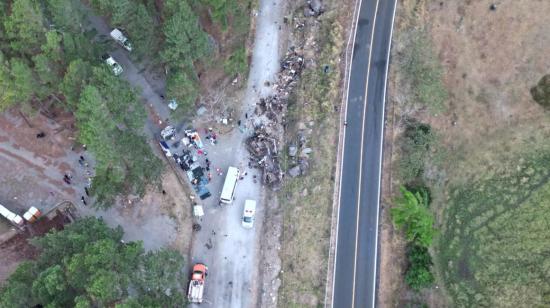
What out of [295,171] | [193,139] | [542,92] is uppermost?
[542,92]

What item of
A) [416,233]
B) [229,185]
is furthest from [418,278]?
[229,185]

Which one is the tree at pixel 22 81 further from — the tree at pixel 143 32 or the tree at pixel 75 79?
the tree at pixel 143 32

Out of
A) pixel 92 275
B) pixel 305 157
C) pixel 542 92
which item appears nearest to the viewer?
pixel 92 275

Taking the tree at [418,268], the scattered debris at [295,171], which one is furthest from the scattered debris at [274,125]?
the tree at [418,268]

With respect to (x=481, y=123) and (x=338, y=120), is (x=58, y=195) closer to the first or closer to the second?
(x=338, y=120)

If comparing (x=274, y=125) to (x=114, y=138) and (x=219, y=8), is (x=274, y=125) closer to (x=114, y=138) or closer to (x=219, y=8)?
(x=219, y=8)

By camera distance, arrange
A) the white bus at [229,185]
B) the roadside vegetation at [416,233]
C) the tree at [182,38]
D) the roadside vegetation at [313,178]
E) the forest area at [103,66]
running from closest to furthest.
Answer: the forest area at [103,66]
the tree at [182,38]
the roadside vegetation at [416,233]
the roadside vegetation at [313,178]
the white bus at [229,185]
